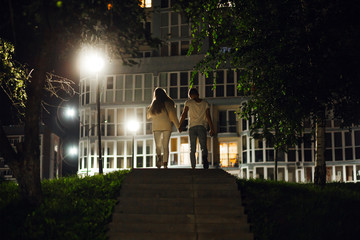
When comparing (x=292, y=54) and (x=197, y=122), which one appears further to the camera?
(x=197, y=122)

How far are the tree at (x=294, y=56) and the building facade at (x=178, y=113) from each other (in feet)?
84.8

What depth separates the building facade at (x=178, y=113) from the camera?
3922cm

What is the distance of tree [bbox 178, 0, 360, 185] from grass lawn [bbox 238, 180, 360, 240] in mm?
2089

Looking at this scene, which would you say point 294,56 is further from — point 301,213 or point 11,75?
point 11,75

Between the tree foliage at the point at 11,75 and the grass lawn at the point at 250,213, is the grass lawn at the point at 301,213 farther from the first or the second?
A: the tree foliage at the point at 11,75

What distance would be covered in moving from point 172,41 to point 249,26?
2977cm

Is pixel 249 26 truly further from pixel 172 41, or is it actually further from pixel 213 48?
pixel 172 41

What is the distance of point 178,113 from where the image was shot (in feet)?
135

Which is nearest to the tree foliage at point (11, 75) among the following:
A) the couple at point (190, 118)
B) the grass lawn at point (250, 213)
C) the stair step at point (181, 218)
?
the grass lawn at point (250, 213)

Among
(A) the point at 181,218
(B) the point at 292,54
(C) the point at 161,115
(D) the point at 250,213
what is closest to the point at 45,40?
(C) the point at 161,115

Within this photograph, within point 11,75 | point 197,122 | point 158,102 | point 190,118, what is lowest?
point 197,122

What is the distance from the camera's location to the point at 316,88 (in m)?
10.7

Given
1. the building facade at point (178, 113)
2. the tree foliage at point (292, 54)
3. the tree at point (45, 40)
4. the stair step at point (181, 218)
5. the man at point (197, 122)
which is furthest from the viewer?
the building facade at point (178, 113)

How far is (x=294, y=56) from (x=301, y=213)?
3.75 metres
